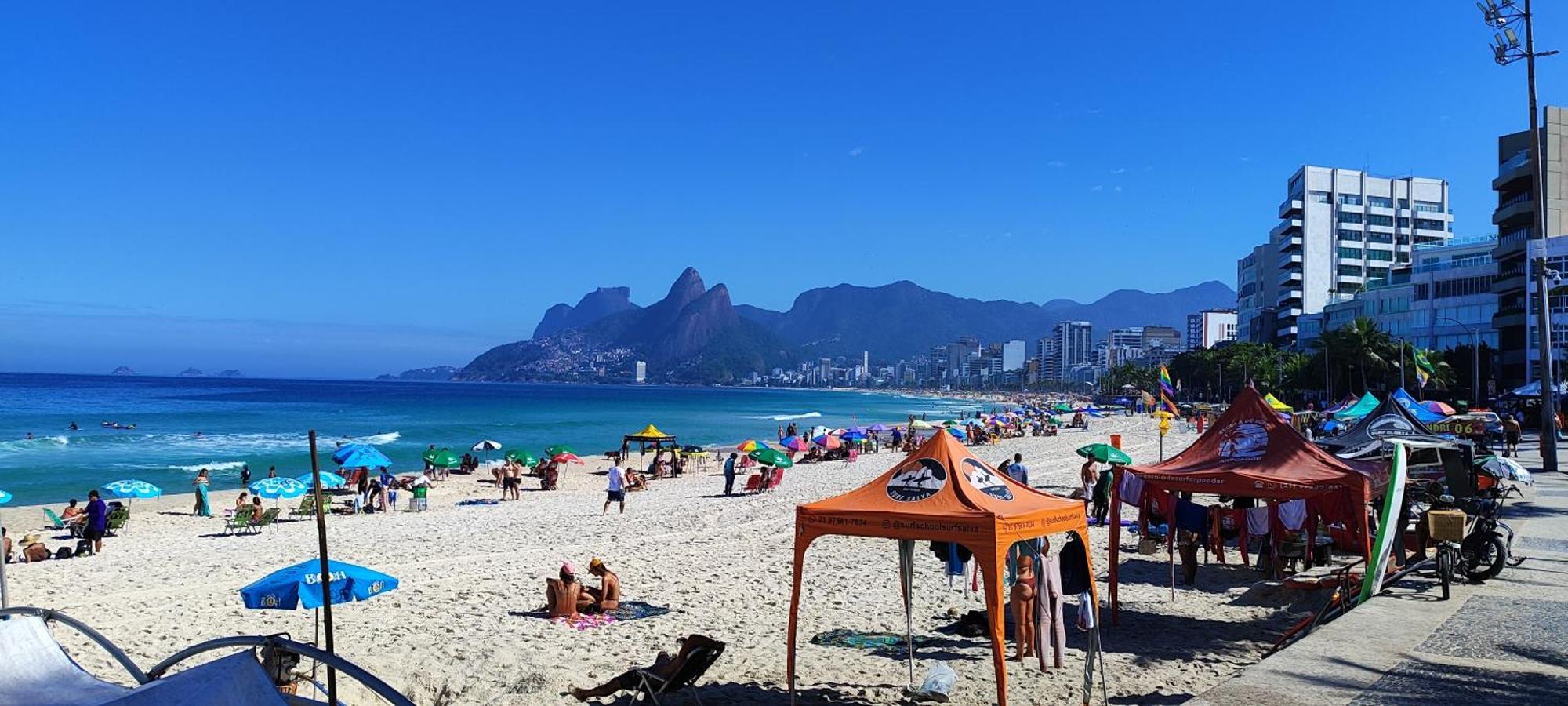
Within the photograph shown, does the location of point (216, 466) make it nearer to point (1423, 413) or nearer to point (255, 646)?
point (255, 646)

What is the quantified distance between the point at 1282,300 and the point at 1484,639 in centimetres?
10267

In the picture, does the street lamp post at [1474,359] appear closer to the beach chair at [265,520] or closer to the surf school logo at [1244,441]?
the surf school logo at [1244,441]

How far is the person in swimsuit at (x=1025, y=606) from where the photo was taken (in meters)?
8.47

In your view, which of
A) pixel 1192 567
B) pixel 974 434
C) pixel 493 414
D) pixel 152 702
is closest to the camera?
pixel 152 702

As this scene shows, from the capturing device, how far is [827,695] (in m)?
8.13

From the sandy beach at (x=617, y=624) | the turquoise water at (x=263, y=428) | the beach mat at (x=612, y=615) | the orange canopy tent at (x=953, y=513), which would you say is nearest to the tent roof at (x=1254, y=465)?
the sandy beach at (x=617, y=624)

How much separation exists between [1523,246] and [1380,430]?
51.5m

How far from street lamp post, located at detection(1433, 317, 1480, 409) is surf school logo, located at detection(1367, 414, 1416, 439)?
43788 millimetres

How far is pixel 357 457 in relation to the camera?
21.8 metres

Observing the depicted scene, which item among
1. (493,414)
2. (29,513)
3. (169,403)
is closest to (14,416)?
(169,403)

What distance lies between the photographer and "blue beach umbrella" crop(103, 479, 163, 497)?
70.2 feet

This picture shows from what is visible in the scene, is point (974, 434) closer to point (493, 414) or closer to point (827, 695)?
point (827, 695)

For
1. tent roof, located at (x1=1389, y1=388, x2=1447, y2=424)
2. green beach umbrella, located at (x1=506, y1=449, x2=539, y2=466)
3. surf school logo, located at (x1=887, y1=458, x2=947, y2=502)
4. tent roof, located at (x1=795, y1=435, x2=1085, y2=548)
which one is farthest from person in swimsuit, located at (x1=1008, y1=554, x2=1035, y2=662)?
green beach umbrella, located at (x1=506, y1=449, x2=539, y2=466)

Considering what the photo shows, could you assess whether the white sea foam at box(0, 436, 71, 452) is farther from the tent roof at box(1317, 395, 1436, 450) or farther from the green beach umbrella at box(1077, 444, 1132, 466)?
the tent roof at box(1317, 395, 1436, 450)
